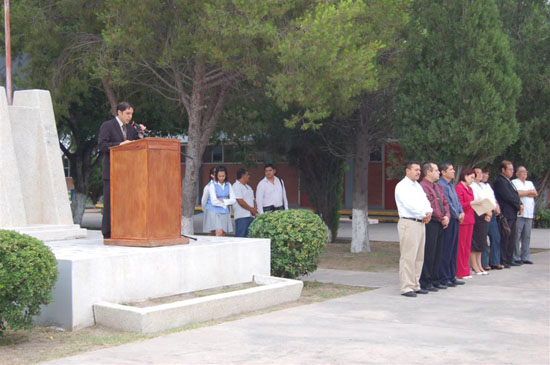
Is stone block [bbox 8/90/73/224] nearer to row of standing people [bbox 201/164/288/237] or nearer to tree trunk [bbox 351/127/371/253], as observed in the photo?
row of standing people [bbox 201/164/288/237]

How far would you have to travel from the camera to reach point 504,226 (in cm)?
1373

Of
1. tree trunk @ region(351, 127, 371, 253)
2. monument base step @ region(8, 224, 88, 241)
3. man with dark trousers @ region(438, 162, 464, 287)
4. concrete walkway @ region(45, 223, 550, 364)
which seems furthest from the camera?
tree trunk @ region(351, 127, 371, 253)

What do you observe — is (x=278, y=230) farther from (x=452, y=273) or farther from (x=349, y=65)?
(x=349, y=65)

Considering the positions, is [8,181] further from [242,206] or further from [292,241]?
[242,206]

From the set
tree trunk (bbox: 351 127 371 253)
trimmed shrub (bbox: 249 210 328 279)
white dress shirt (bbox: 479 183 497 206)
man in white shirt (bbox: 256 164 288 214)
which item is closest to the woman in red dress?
white dress shirt (bbox: 479 183 497 206)

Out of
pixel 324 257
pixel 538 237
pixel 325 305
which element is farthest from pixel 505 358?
pixel 538 237

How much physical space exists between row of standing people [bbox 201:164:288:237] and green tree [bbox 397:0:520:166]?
2626 millimetres

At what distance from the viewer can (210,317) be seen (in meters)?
8.27

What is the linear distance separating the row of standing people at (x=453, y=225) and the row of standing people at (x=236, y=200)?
9.44 feet

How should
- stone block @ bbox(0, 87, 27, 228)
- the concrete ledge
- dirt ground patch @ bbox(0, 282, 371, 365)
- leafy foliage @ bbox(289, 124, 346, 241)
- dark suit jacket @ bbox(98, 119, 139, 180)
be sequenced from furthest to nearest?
1. leafy foliage @ bbox(289, 124, 346, 241)
2. stone block @ bbox(0, 87, 27, 228)
3. dark suit jacket @ bbox(98, 119, 139, 180)
4. the concrete ledge
5. dirt ground patch @ bbox(0, 282, 371, 365)

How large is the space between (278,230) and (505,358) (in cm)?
458

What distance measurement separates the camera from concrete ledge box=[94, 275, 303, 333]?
748cm

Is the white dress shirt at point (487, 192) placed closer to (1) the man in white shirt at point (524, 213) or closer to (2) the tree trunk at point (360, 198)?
(1) the man in white shirt at point (524, 213)

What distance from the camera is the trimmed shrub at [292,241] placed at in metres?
10.6
